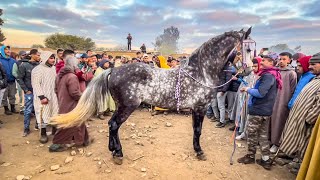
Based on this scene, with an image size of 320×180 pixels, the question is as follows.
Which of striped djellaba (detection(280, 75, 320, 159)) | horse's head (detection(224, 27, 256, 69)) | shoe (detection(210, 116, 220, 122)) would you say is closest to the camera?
striped djellaba (detection(280, 75, 320, 159))

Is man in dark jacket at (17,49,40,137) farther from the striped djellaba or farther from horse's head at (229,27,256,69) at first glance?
the striped djellaba

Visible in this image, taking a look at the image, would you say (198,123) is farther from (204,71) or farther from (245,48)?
(245,48)

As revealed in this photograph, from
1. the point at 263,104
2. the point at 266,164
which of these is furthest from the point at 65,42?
the point at 266,164

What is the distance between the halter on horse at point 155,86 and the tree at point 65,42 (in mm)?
31837

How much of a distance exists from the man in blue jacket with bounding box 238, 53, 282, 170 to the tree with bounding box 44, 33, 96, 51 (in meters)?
33.2

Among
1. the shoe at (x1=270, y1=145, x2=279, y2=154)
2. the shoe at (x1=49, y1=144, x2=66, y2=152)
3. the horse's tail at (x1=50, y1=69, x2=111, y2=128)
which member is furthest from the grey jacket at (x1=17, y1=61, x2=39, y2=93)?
→ the shoe at (x1=270, y1=145, x2=279, y2=154)

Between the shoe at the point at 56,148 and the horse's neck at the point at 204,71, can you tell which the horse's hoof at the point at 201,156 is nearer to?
the horse's neck at the point at 204,71

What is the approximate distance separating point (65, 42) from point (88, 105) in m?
34.5

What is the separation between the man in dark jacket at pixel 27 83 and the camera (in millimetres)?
5645

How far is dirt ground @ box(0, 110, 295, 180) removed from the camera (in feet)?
12.7

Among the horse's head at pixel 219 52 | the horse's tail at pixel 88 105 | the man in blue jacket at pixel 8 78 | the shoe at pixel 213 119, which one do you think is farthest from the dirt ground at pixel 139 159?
the horse's head at pixel 219 52

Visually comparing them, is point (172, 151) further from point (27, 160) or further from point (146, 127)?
point (27, 160)

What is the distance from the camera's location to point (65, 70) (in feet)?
14.9

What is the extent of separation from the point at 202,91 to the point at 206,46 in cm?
87
